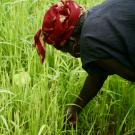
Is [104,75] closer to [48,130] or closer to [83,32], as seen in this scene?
[83,32]

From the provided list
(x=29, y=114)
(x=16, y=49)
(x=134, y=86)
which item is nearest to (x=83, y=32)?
(x=29, y=114)

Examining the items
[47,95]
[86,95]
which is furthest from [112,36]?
[47,95]

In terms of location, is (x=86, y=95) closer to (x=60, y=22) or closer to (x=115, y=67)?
(x=115, y=67)

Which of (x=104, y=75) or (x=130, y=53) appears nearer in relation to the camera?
(x=130, y=53)

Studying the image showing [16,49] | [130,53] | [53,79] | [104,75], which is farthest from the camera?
[16,49]

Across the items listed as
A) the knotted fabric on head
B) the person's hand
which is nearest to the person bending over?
the knotted fabric on head

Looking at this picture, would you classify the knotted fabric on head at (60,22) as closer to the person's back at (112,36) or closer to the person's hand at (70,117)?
the person's back at (112,36)

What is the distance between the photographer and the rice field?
6.55 ft

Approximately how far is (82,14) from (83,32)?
11 cm

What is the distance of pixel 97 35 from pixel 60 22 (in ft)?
0.59

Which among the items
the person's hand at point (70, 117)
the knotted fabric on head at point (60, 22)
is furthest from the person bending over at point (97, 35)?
the person's hand at point (70, 117)

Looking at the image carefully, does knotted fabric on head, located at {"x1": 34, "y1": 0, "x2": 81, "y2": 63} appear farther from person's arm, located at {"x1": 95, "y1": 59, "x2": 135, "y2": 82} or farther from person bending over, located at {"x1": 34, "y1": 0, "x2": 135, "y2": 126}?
person's arm, located at {"x1": 95, "y1": 59, "x2": 135, "y2": 82}

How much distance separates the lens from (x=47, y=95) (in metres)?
2.08

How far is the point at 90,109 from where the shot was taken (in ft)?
7.36
